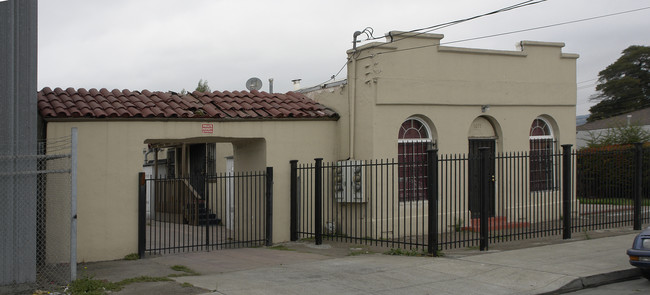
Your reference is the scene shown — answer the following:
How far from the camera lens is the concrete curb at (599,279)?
8469mm

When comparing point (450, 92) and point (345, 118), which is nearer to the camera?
point (345, 118)

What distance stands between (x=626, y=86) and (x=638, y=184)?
146 ft

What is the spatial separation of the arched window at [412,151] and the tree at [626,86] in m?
43.6

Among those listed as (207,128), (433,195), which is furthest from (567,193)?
(207,128)

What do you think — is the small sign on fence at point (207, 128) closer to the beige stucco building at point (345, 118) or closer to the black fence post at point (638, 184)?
the beige stucco building at point (345, 118)

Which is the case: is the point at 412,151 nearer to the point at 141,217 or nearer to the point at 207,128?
the point at 207,128

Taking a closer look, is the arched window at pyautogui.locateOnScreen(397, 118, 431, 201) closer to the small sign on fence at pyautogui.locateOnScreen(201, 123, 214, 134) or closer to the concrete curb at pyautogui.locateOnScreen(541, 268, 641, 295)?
the small sign on fence at pyautogui.locateOnScreen(201, 123, 214, 134)

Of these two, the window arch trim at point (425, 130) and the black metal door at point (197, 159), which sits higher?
the window arch trim at point (425, 130)

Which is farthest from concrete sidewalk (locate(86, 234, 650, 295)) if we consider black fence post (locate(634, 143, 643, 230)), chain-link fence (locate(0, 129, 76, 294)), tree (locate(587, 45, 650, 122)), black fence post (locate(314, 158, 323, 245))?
tree (locate(587, 45, 650, 122))

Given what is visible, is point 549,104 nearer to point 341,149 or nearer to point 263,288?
Result: point 341,149

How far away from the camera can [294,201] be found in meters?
13.5

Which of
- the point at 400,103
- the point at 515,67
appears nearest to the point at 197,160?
the point at 400,103

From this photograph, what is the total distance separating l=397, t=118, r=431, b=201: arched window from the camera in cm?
1413

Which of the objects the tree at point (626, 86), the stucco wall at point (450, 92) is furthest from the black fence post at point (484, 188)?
the tree at point (626, 86)
